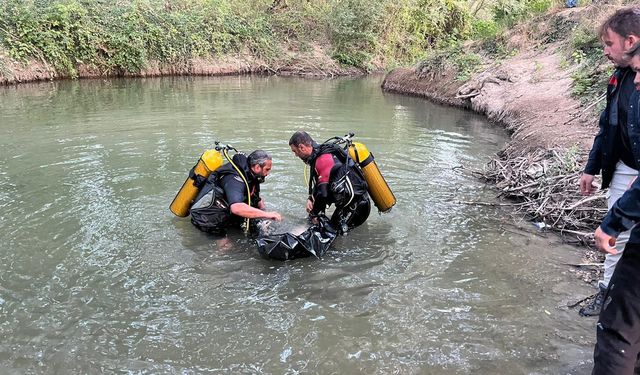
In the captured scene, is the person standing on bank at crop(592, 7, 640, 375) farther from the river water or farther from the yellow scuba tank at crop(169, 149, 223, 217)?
the yellow scuba tank at crop(169, 149, 223, 217)

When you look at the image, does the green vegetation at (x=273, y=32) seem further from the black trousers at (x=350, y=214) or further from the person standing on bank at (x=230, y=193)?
the person standing on bank at (x=230, y=193)

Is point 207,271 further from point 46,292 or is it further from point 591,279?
point 591,279

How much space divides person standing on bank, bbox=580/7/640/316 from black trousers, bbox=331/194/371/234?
2.28m

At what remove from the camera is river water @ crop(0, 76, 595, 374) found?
134 inches

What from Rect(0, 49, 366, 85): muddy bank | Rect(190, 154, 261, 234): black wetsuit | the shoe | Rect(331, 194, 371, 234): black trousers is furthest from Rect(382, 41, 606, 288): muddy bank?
Rect(0, 49, 366, 85): muddy bank

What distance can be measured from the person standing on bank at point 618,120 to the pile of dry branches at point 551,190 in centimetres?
207

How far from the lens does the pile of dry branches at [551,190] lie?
18.0 feet

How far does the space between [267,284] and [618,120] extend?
2.97 m

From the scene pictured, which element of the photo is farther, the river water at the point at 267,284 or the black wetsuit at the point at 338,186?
the black wetsuit at the point at 338,186

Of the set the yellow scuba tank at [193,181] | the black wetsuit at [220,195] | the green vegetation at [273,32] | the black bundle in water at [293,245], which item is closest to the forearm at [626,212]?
the black bundle in water at [293,245]

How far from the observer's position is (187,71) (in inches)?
891

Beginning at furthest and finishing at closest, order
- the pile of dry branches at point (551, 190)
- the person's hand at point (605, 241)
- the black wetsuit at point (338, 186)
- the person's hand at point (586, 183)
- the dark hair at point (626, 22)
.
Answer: the pile of dry branches at point (551, 190) < the black wetsuit at point (338, 186) < the person's hand at point (586, 183) < the dark hair at point (626, 22) < the person's hand at point (605, 241)

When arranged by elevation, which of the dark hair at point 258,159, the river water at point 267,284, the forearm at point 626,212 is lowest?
the river water at point 267,284

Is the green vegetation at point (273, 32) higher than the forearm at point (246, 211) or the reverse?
higher
